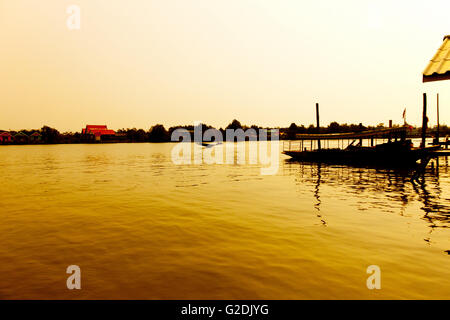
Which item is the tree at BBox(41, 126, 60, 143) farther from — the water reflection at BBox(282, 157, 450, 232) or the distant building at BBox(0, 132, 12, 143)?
the water reflection at BBox(282, 157, 450, 232)

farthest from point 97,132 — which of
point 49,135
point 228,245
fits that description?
point 228,245

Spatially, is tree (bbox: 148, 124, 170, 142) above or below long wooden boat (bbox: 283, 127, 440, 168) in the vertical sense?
above

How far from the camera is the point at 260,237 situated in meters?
8.14

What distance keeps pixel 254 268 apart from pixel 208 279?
1.14 meters

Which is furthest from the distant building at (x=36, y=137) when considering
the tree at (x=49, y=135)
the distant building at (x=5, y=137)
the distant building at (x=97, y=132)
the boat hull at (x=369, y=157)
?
the boat hull at (x=369, y=157)

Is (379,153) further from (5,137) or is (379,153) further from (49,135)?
(49,135)

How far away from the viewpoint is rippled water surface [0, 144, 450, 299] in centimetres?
530

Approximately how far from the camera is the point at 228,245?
24.9ft

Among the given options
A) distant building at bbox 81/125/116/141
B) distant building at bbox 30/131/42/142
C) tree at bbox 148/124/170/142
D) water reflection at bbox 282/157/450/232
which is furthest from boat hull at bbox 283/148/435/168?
tree at bbox 148/124/170/142

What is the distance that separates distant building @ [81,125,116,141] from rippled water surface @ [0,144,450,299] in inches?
4636

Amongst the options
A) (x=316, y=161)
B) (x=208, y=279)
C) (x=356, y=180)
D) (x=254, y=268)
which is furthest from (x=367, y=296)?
(x=316, y=161)

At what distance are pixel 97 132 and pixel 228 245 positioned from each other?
130m

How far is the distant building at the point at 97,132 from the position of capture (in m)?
121
